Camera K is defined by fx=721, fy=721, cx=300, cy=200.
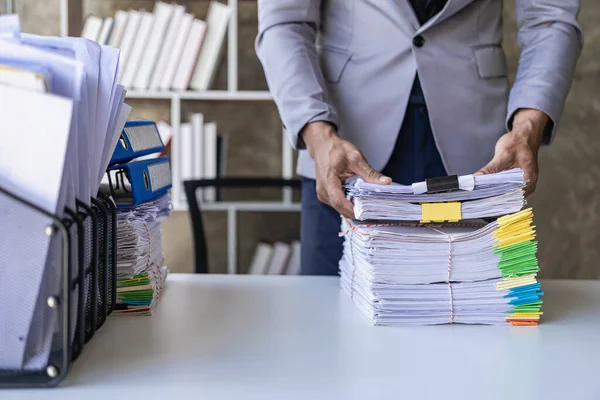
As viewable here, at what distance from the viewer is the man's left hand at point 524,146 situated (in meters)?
1.19

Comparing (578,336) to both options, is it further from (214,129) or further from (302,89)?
(214,129)

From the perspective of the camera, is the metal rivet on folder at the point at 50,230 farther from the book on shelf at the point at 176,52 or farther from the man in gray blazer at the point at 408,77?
the book on shelf at the point at 176,52

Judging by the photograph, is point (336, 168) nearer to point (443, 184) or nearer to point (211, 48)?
point (443, 184)

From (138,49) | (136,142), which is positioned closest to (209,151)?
(138,49)

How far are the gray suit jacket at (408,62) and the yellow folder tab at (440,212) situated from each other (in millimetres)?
524

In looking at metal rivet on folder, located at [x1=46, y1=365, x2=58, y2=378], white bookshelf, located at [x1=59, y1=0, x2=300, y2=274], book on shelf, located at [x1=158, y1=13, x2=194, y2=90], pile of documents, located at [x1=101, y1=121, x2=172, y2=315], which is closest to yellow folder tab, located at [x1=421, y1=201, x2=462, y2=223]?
pile of documents, located at [x1=101, y1=121, x2=172, y2=315]

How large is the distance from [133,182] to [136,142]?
0.09m

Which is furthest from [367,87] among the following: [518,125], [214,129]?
[214,129]

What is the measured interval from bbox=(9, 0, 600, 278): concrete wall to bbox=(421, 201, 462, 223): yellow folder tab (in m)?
2.58

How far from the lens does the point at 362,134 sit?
152 cm

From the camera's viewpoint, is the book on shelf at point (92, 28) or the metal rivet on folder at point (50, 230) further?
the book on shelf at point (92, 28)

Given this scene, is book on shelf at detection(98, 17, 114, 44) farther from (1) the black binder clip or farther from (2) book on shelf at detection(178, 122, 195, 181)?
(1) the black binder clip

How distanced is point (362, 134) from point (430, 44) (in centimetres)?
23

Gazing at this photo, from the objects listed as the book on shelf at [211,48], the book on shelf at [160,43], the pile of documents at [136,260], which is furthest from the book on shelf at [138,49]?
the pile of documents at [136,260]
